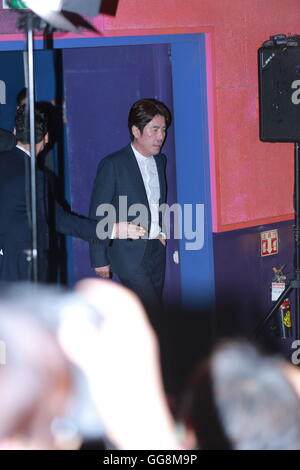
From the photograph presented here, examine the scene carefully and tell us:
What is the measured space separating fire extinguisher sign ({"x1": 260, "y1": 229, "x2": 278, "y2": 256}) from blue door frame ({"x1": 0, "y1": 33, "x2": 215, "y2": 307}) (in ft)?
1.34

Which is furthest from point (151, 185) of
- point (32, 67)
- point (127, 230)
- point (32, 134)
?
point (32, 67)

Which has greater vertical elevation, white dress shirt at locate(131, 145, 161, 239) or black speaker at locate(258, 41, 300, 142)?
black speaker at locate(258, 41, 300, 142)

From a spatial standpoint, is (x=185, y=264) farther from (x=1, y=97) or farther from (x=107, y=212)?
(x=1, y=97)

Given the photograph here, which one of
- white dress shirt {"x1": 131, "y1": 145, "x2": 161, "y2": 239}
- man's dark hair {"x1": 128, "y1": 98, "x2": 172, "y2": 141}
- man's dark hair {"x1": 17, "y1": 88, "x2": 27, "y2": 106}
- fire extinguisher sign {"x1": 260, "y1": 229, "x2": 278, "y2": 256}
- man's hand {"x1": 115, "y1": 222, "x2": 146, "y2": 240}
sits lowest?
fire extinguisher sign {"x1": 260, "y1": 229, "x2": 278, "y2": 256}

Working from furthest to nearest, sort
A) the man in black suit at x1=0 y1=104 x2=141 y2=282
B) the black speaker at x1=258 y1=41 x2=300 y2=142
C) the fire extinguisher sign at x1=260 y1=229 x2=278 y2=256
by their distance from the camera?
1. the fire extinguisher sign at x1=260 y1=229 x2=278 y2=256
2. the black speaker at x1=258 y1=41 x2=300 y2=142
3. the man in black suit at x1=0 y1=104 x2=141 y2=282

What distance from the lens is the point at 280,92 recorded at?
4148mm

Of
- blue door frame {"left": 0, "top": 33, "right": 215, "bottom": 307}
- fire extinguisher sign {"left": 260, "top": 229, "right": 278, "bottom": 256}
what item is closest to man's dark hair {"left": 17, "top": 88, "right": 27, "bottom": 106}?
blue door frame {"left": 0, "top": 33, "right": 215, "bottom": 307}

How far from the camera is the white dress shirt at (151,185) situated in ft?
14.1

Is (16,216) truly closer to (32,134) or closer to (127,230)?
(127,230)

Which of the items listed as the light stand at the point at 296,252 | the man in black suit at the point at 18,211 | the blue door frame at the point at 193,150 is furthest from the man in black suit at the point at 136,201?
the light stand at the point at 296,252

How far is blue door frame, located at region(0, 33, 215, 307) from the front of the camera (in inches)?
172

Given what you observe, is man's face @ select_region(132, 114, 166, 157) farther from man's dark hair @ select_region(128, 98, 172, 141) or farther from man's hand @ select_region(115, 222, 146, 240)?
man's hand @ select_region(115, 222, 146, 240)

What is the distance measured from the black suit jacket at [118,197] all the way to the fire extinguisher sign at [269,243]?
2.87 feet

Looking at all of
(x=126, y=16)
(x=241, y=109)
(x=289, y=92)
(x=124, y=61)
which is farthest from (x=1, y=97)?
(x=289, y=92)
